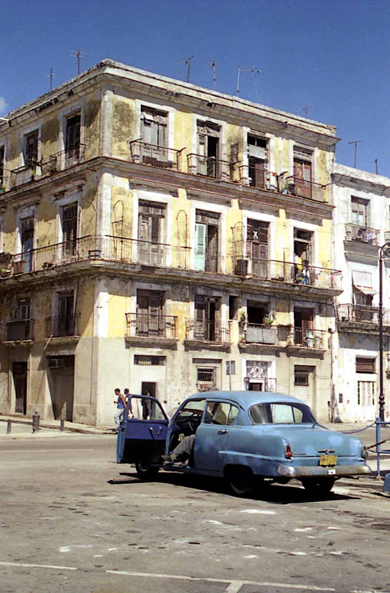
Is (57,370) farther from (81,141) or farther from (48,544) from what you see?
(48,544)

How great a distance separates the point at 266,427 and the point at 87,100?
1011 inches

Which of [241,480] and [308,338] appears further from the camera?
[308,338]

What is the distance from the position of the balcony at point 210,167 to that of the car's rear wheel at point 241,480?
81.0ft

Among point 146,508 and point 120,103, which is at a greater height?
point 120,103

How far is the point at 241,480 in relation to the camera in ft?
38.3

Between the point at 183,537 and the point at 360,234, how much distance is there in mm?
34386

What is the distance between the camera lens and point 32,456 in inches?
707

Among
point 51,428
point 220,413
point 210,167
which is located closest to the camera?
point 220,413

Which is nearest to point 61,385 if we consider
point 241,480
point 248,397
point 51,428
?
point 51,428

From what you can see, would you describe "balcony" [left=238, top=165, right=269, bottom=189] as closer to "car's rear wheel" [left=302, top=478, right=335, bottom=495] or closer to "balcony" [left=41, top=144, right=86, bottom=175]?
"balcony" [left=41, top=144, right=86, bottom=175]

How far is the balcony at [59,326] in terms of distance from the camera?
33875 mm

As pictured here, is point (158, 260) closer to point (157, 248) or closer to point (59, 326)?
point (157, 248)

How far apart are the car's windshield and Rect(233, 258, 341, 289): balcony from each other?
23.4 meters

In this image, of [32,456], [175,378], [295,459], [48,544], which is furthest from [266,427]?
[175,378]
